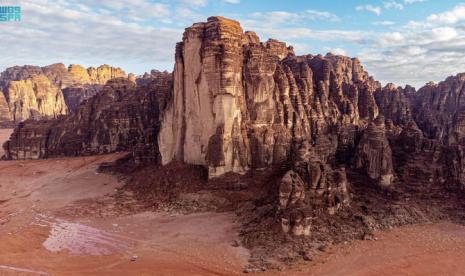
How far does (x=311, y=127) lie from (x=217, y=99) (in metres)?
11.5

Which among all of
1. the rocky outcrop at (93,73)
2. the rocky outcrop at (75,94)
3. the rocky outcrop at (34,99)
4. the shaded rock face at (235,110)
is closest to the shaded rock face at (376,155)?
the shaded rock face at (235,110)

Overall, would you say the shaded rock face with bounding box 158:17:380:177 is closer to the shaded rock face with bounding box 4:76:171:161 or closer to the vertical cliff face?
the vertical cliff face

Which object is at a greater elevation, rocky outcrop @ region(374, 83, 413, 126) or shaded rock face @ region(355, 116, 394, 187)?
rocky outcrop @ region(374, 83, 413, 126)

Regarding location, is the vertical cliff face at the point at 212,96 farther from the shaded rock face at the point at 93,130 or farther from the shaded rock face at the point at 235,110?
the shaded rock face at the point at 93,130

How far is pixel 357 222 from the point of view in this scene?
2662cm

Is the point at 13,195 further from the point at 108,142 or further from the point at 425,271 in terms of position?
the point at 425,271

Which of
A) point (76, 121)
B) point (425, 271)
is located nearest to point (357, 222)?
point (425, 271)

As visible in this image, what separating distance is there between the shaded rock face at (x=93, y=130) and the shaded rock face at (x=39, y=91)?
36795 millimetres

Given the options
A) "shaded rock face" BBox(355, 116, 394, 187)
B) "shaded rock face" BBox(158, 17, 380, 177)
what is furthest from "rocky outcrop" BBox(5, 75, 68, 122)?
"shaded rock face" BBox(355, 116, 394, 187)

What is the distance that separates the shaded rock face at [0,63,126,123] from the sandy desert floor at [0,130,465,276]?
74.4m

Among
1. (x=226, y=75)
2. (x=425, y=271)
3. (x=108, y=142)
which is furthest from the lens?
(x=108, y=142)

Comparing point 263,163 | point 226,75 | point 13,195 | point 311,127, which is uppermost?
point 226,75

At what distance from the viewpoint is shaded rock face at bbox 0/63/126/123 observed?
345ft

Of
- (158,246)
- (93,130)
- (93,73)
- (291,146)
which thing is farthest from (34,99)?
(158,246)
